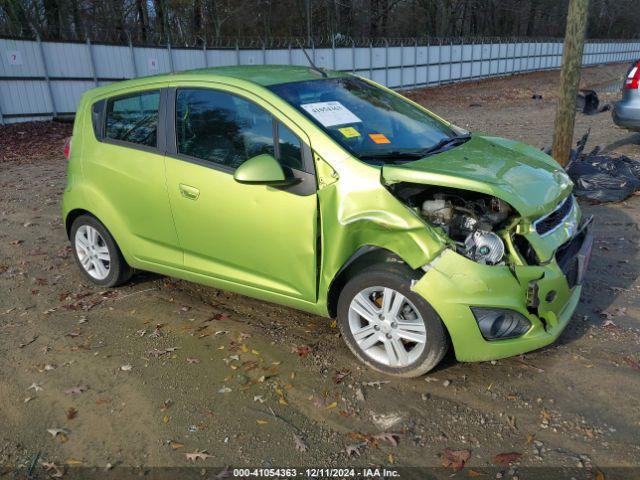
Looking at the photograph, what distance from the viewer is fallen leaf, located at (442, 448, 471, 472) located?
265 centimetres

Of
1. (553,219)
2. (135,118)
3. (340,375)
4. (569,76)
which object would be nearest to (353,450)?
(340,375)

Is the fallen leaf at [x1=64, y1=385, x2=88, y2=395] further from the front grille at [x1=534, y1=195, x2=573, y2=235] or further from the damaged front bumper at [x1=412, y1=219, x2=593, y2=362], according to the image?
the front grille at [x1=534, y1=195, x2=573, y2=235]

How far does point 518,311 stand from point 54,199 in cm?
694

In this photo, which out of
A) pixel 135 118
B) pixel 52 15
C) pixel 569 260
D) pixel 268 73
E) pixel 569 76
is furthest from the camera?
pixel 52 15

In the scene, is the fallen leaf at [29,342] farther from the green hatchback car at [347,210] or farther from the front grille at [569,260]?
the front grille at [569,260]

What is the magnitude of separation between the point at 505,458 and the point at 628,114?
716cm

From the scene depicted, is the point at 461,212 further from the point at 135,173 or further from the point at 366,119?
the point at 135,173

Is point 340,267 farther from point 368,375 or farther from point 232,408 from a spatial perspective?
point 232,408

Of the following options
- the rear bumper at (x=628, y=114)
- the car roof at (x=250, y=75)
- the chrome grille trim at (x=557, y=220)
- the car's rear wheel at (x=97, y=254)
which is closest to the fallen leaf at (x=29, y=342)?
the car's rear wheel at (x=97, y=254)

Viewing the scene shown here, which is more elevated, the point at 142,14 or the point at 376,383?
the point at 142,14

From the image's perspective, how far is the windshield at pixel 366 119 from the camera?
348 centimetres

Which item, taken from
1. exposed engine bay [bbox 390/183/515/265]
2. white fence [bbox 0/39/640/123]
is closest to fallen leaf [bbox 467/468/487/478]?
exposed engine bay [bbox 390/183/515/265]

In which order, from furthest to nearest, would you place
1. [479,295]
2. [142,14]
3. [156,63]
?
[142,14]
[156,63]
[479,295]

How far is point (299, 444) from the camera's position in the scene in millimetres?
2836
